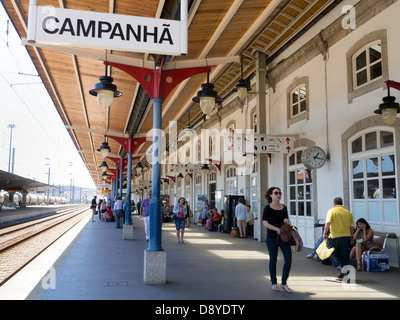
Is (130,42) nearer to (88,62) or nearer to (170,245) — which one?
(88,62)

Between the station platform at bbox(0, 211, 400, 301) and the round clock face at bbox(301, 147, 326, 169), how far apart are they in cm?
250

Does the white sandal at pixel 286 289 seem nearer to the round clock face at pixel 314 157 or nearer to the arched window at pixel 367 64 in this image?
the round clock face at pixel 314 157

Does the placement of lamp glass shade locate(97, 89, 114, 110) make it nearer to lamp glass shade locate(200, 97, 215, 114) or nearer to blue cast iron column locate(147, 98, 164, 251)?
blue cast iron column locate(147, 98, 164, 251)

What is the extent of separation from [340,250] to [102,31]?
18.7ft

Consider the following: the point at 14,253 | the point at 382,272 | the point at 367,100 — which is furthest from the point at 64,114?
the point at 382,272

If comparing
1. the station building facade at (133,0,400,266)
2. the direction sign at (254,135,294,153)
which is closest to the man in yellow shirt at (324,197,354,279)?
the station building facade at (133,0,400,266)

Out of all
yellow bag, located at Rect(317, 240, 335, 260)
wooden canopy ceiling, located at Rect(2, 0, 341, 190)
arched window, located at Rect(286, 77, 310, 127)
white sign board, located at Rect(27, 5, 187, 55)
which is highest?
wooden canopy ceiling, located at Rect(2, 0, 341, 190)

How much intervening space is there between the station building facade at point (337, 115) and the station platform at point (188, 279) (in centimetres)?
194

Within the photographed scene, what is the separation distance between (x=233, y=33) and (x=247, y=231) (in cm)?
846

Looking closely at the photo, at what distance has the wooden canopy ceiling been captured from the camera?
7.64 m

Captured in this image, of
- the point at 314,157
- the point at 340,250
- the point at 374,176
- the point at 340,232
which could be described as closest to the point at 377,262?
the point at 340,250

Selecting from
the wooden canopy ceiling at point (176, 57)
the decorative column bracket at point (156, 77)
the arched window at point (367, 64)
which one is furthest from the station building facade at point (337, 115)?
the decorative column bracket at point (156, 77)

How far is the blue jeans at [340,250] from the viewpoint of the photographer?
701 cm

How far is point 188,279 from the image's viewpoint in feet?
22.6
